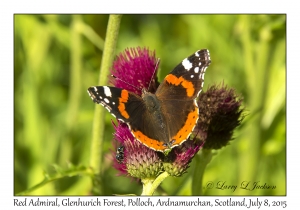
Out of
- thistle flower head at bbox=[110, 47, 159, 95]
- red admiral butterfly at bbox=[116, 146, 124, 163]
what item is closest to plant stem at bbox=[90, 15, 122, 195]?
thistle flower head at bbox=[110, 47, 159, 95]

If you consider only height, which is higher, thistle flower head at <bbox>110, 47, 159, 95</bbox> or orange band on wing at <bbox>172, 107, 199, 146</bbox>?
thistle flower head at <bbox>110, 47, 159, 95</bbox>

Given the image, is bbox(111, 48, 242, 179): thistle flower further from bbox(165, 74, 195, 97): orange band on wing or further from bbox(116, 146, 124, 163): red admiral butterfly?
bbox(165, 74, 195, 97): orange band on wing

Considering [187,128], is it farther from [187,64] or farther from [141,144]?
[187,64]

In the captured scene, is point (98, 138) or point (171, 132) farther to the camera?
point (98, 138)

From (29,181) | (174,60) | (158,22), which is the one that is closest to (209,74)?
(174,60)

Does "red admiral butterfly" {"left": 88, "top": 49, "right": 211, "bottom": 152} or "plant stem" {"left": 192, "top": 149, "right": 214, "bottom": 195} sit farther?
"plant stem" {"left": 192, "top": 149, "right": 214, "bottom": 195}

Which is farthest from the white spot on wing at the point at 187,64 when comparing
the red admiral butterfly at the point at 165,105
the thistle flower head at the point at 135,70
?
the thistle flower head at the point at 135,70

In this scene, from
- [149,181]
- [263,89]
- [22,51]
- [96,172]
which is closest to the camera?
[149,181]

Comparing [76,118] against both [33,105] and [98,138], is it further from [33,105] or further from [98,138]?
[98,138]
